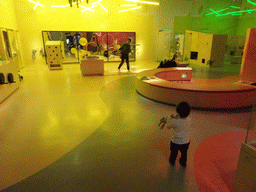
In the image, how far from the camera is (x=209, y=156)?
327 cm

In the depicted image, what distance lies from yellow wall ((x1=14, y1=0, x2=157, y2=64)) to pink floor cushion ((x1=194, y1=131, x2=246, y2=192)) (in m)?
14.5

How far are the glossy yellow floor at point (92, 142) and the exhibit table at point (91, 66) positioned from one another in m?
3.77

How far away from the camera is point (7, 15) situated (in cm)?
1171

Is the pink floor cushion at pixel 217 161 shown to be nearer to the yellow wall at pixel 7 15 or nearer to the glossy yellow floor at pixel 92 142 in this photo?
the glossy yellow floor at pixel 92 142

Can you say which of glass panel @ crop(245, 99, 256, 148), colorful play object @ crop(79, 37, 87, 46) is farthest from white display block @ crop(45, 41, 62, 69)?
glass panel @ crop(245, 99, 256, 148)

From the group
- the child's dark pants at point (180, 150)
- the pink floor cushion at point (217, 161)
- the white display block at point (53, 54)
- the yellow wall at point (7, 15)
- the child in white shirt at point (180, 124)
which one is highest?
the yellow wall at point (7, 15)

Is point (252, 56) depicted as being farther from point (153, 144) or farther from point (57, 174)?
point (57, 174)

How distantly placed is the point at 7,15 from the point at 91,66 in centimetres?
672

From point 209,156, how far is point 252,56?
6234 mm

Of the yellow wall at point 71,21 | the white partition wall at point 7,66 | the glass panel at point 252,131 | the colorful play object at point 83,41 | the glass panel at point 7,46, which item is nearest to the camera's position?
the glass panel at point 252,131

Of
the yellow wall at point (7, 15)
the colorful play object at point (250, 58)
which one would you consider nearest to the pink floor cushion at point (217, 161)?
the colorful play object at point (250, 58)

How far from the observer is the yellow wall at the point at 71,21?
14281mm

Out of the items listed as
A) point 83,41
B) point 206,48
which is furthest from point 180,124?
point 83,41

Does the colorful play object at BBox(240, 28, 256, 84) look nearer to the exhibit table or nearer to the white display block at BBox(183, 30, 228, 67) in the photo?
the white display block at BBox(183, 30, 228, 67)
